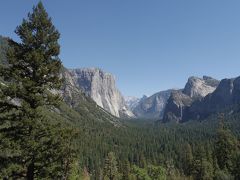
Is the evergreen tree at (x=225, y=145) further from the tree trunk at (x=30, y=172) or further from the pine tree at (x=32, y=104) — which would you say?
the tree trunk at (x=30, y=172)

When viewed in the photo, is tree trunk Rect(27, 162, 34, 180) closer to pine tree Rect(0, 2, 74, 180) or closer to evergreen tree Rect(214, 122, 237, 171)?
pine tree Rect(0, 2, 74, 180)

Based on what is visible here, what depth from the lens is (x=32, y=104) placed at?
845 inches

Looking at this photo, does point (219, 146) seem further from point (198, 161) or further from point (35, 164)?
point (35, 164)

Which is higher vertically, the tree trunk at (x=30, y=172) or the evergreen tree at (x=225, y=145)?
the evergreen tree at (x=225, y=145)

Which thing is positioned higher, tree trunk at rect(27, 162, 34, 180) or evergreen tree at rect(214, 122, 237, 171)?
evergreen tree at rect(214, 122, 237, 171)

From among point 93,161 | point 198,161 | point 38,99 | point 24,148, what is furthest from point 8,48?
point 93,161

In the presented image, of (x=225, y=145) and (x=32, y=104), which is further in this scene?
(x=225, y=145)

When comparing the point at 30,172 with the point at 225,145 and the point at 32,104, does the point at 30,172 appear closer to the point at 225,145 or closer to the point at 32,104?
the point at 32,104

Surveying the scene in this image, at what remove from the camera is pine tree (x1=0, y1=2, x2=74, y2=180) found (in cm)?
2031

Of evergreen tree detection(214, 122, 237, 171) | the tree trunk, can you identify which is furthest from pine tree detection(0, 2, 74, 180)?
evergreen tree detection(214, 122, 237, 171)

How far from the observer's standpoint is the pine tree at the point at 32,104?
20.3 metres

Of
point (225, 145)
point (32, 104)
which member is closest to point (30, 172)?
point (32, 104)

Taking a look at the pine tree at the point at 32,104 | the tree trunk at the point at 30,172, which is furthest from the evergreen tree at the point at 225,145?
the tree trunk at the point at 30,172

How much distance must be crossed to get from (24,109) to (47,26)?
5.80 meters
